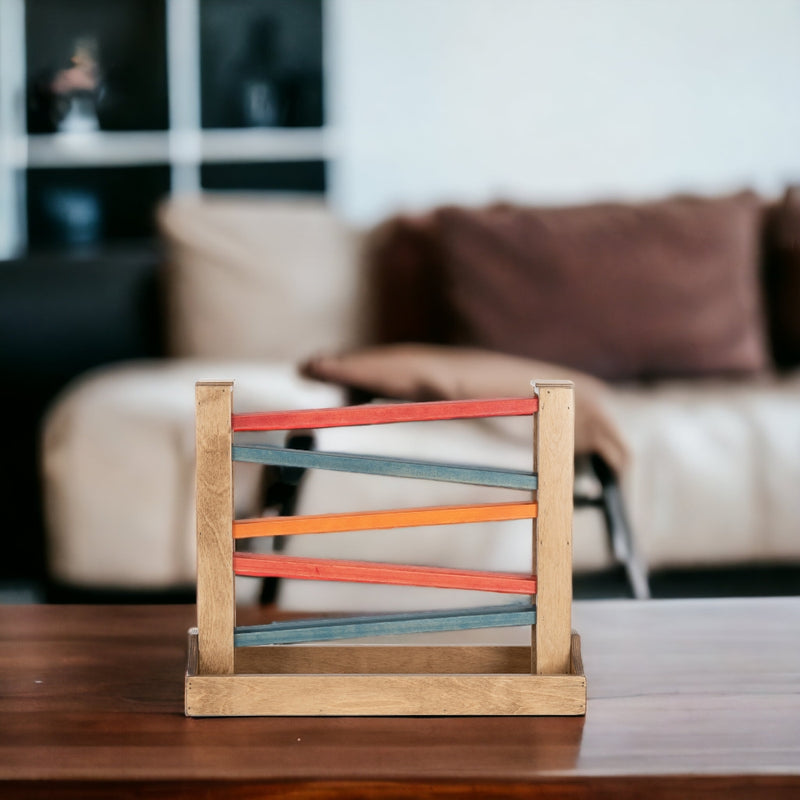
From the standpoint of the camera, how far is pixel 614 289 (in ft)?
6.71

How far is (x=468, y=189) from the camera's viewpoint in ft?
11.4

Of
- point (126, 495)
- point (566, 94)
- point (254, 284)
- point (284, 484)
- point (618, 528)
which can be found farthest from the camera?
point (566, 94)

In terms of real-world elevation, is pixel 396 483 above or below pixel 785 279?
below

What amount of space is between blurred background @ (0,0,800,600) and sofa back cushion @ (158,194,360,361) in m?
1.17

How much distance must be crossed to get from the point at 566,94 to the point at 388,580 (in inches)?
123

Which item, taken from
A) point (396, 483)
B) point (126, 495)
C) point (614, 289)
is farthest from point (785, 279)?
point (126, 495)

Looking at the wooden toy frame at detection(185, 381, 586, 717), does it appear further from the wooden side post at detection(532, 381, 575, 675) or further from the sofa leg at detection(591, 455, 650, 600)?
the sofa leg at detection(591, 455, 650, 600)

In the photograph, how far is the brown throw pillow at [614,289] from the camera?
2.04m

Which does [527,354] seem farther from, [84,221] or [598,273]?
[84,221]

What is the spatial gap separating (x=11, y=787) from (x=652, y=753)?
33cm

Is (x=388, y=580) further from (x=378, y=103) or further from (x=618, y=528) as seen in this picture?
(x=378, y=103)

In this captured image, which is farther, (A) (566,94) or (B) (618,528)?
(A) (566,94)

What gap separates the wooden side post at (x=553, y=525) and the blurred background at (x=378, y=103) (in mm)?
2787

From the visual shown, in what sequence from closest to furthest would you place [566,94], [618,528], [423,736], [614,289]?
1. [423,736]
2. [618,528]
3. [614,289]
4. [566,94]
